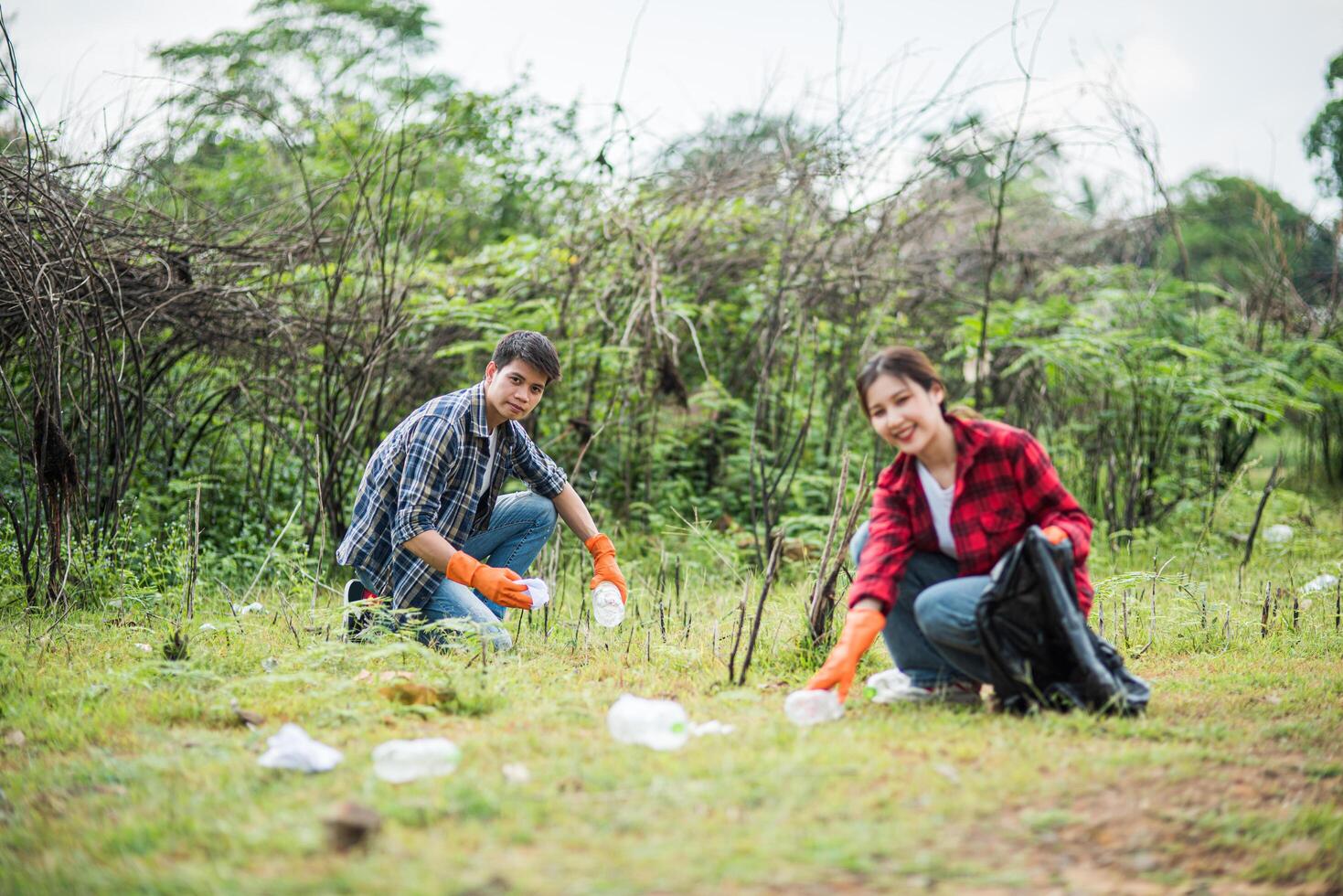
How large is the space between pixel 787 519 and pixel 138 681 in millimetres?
3383

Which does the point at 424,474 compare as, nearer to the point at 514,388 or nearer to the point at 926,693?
the point at 514,388

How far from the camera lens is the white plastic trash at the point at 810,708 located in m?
2.55

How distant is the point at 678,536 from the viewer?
5629mm

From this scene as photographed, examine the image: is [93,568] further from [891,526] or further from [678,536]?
[891,526]

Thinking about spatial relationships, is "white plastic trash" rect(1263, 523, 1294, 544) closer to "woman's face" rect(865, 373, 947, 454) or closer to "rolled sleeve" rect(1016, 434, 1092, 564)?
"rolled sleeve" rect(1016, 434, 1092, 564)

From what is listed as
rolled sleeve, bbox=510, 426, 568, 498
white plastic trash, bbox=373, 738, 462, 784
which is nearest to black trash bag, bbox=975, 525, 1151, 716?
white plastic trash, bbox=373, 738, 462, 784

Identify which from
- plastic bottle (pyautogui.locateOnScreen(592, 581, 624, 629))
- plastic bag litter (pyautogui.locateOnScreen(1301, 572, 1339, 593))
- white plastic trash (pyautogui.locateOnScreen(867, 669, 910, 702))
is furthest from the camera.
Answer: plastic bag litter (pyautogui.locateOnScreen(1301, 572, 1339, 593))

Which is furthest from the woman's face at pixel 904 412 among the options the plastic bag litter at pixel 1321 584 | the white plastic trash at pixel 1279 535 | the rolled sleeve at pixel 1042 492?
the white plastic trash at pixel 1279 535

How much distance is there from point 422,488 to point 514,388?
0.47 m

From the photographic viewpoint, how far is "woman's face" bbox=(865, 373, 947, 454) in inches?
103

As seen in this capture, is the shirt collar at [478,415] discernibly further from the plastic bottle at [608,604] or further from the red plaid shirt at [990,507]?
the red plaid shirt at [990,507]

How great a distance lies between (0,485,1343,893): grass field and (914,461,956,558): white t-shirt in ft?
1.55

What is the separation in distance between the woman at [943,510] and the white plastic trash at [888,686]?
0.17 metres

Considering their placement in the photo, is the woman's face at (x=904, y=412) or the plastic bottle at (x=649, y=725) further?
the woman's face at (x=904, y=412)
